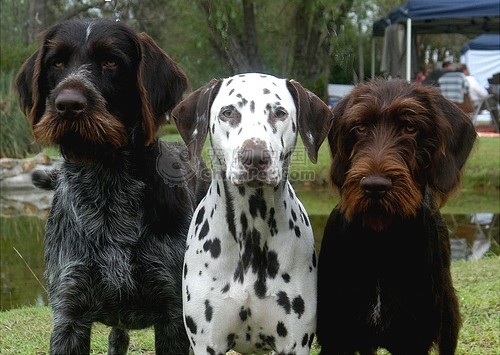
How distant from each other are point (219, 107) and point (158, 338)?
1.36 metres

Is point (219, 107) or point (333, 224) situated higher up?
point (219, 107)

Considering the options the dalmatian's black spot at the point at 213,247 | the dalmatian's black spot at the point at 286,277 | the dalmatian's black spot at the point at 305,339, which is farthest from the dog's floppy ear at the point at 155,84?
the dalmatian's black spot at the point at 305,339

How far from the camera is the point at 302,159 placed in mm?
4703

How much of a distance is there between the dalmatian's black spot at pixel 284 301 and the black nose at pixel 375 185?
649mm

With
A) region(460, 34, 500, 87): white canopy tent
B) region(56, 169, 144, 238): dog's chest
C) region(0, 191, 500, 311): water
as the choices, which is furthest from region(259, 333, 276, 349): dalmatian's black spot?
region(460, 34, 500, 87): white canopy tent

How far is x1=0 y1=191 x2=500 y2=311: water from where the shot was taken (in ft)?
28.1

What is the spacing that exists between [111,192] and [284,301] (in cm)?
118

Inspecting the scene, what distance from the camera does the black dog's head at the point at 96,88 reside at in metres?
3.91

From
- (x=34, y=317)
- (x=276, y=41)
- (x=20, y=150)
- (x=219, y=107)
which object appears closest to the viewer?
(x=219, y=107)

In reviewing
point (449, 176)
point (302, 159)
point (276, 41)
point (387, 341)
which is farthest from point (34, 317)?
point (276, 41)

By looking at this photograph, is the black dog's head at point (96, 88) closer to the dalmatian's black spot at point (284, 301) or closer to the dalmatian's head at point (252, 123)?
the dalmatian's head at point (252, 123)

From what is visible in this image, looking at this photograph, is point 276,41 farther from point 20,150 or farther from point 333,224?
point 333,224

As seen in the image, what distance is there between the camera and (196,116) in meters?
3.92

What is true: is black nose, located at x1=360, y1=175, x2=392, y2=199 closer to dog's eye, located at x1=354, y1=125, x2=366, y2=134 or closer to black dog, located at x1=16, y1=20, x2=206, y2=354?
dog's eye, located at x1=354, y1=125, x2=366, y2=134
